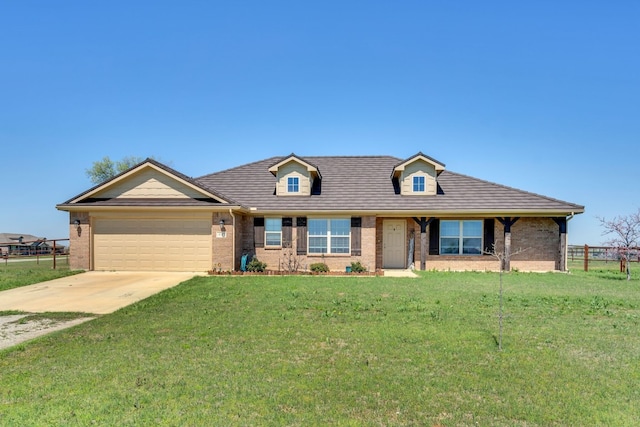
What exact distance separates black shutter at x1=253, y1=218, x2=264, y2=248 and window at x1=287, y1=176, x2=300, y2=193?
224cm

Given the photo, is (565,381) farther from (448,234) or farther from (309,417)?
(448,234)

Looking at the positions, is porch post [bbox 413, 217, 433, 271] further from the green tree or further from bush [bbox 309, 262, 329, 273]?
the green tree

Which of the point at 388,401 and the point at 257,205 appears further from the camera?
the point at 257,205

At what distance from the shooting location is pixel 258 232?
699 inches

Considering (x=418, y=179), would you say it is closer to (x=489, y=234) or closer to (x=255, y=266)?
(x=489, y=234)

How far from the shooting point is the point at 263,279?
563 inches

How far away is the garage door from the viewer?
16172 mm

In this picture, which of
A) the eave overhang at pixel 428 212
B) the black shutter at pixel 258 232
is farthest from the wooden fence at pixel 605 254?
the black shutter at pixel 258 232

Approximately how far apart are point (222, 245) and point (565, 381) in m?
13.5

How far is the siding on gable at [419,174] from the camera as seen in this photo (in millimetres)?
18547

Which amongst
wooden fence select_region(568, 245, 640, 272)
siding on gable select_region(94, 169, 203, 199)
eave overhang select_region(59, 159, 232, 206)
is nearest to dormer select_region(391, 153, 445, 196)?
wooden fence select_region(568, 245, 640, 272)

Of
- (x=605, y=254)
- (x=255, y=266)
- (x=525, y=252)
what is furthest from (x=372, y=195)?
(x=605, y=254)

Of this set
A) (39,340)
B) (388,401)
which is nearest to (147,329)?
(39,340)

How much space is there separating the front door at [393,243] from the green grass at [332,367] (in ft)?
29.4
